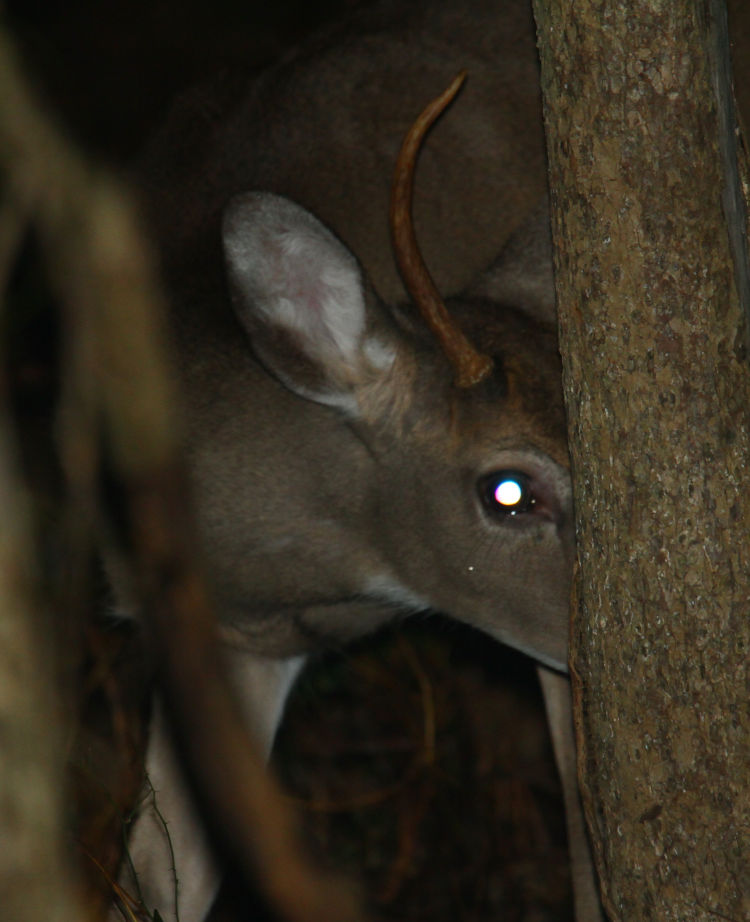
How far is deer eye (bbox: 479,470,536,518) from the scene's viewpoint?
11.0 feet

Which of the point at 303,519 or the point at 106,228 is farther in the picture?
the point at 303,519

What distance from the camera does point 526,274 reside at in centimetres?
389

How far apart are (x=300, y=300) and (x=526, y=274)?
685 millimetres

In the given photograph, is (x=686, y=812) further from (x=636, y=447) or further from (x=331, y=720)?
(x=331, y=720)

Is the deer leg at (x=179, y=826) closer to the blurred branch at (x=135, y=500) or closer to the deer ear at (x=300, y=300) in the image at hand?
the deer ear at (x=300, y=300)

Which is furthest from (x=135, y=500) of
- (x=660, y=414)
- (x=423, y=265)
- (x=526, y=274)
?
(x=526, y=274)

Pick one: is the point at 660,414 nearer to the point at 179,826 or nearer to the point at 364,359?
the point at 364,359

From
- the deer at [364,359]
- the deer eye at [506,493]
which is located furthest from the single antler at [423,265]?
the deer eye at [506,493]

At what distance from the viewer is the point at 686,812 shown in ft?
7.92

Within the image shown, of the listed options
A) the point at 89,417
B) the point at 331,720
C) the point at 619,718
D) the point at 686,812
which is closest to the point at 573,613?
the point at 619,718

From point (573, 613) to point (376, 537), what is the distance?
110 cm

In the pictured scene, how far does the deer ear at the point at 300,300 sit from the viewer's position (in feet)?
11.0

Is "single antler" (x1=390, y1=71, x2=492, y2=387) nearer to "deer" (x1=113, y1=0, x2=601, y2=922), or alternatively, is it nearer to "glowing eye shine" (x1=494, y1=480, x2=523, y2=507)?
"deer" (x1=113, y1=0, x2=601, y2=922)

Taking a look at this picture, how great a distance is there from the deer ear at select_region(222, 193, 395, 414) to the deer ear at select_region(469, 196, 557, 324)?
45 cm
